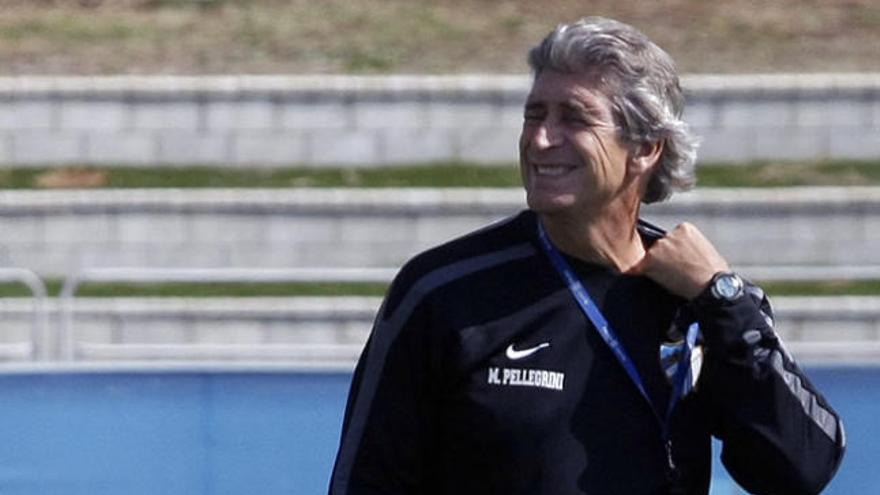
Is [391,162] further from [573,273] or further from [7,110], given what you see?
[573,273]

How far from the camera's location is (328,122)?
14570 millimetres

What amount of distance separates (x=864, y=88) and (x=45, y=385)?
906cm

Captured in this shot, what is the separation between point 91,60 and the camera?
15656 mm

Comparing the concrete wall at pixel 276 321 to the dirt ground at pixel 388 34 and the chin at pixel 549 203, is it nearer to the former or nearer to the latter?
the dirt ground at pixel 388 34

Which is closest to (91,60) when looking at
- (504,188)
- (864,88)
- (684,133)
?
(504,188)

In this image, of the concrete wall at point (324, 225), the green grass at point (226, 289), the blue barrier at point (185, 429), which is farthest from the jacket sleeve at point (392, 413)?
the concrete wall at point (324, 225)

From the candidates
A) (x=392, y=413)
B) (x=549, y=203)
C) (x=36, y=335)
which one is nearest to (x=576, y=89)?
(x=549, y=203)

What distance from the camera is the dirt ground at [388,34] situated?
15.4m

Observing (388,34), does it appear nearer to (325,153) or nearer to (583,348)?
(325,153)

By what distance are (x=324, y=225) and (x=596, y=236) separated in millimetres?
10536

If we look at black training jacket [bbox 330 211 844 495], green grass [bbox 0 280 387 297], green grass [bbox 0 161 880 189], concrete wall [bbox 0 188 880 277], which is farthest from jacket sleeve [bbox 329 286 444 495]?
green grass [bbox 0 161 880 189]

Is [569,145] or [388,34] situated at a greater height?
[569,145]

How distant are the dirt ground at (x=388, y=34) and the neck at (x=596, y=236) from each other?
1208cm

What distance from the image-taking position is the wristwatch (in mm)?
3123
